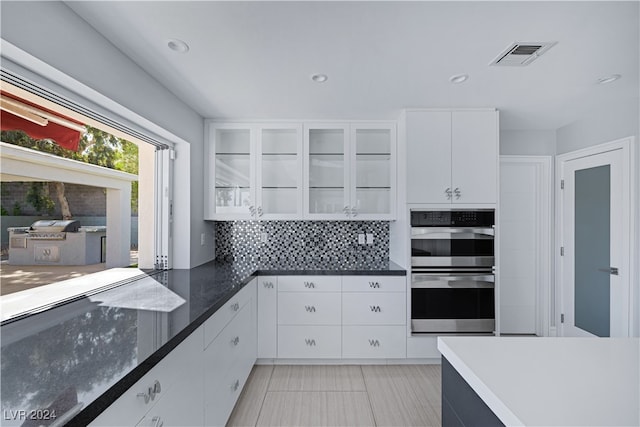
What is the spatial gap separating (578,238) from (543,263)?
43 centimetres

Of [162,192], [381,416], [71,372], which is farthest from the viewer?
[162,192]

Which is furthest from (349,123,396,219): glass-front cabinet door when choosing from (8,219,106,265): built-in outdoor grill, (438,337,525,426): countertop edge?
(8,219,106,265): built-in outdoor grill

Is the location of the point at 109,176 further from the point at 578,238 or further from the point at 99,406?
the point at 578,238

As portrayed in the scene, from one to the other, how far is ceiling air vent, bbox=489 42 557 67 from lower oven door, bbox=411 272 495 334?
69.2 inches

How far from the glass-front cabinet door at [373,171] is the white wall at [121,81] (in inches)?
60.3

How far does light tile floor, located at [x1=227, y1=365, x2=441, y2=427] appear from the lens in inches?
86.2

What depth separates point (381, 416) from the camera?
7.31 ft

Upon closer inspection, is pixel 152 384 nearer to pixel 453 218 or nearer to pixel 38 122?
pixel 38 122

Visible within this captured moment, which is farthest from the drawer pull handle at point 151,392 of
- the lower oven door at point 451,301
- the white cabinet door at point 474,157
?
the white cabinet door at point 474,157

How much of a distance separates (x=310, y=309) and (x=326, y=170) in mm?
1370

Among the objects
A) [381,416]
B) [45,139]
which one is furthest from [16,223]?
[381,416]

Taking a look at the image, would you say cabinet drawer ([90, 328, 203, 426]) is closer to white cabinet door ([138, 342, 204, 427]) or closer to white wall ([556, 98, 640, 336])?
white cabinet door ([138, 342, 204, 427])

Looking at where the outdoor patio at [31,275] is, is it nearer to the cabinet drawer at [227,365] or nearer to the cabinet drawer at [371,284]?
the cabinet drawer at [227,365]

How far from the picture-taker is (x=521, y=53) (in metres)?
1.89
